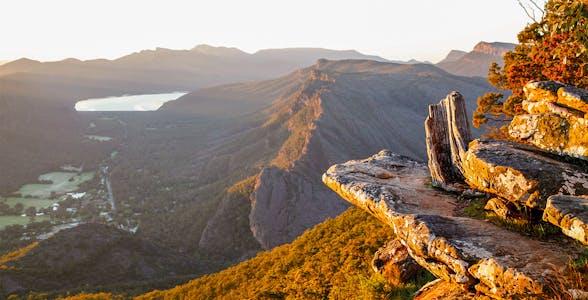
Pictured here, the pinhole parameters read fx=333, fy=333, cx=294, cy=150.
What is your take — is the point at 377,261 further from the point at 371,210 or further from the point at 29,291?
the point at 29,291

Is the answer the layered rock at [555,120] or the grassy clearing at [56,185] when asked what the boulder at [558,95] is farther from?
the grassy clearing at [56,185]

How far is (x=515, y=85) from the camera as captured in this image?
78.8ft

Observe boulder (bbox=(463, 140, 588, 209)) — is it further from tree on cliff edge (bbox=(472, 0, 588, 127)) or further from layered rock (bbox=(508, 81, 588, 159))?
tree on cliff edge (bbox=(472, 0, 588, 127))

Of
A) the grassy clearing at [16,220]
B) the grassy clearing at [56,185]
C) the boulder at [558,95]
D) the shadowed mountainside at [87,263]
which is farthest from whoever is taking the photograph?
the grassy clearing at [56,185]

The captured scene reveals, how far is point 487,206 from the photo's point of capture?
10.6 meters

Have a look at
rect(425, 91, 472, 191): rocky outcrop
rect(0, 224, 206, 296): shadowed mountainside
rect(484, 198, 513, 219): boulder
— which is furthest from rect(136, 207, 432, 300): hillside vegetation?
rect(0, 224, 206, 296): shadowed mountainside

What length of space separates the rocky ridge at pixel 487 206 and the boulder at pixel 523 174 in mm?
24

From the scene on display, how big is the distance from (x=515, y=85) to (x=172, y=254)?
6975 centimetres

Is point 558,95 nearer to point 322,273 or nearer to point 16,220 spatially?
point 322,273

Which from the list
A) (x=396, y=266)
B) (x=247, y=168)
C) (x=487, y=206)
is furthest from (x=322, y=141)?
(x=487, y=206)

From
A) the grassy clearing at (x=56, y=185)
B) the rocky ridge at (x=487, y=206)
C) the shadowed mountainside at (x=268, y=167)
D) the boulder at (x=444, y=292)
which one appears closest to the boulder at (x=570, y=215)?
the rocky ridge at (x=487, y=206)

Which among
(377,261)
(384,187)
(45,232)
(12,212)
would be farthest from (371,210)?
(12,212)

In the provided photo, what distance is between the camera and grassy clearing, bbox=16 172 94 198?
489ft

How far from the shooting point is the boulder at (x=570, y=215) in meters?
7.30
